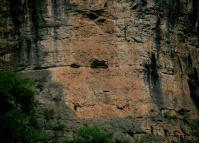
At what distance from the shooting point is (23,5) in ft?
146

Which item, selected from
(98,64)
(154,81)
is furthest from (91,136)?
(154,81)

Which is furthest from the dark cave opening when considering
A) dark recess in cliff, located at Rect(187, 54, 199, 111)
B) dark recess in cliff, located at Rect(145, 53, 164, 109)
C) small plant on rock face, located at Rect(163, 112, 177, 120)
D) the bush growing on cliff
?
the bush growing on cliff

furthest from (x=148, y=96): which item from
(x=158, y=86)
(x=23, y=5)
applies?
(x=23, y=5)

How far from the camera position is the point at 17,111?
38.4m

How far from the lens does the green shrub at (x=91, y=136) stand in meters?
39.5

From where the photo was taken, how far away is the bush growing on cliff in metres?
37.6

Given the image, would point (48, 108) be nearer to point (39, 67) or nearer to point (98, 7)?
point (39, 67)

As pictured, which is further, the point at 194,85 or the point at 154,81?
the point at 194,85

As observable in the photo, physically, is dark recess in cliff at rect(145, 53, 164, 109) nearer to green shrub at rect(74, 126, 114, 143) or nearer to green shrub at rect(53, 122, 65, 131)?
green shrub at rect(74, 126, 114, 143)

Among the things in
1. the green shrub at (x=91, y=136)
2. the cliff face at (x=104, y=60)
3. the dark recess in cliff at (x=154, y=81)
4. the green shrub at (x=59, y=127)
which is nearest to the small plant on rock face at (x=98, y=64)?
the cliff face at (x=104, y=60)

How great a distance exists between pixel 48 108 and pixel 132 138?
4.35m

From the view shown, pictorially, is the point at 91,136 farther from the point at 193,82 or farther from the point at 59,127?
the point at 193,82

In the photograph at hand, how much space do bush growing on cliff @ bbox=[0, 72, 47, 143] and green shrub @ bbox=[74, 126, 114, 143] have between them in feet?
5.53

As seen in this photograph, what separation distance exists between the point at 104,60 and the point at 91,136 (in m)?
5.74
